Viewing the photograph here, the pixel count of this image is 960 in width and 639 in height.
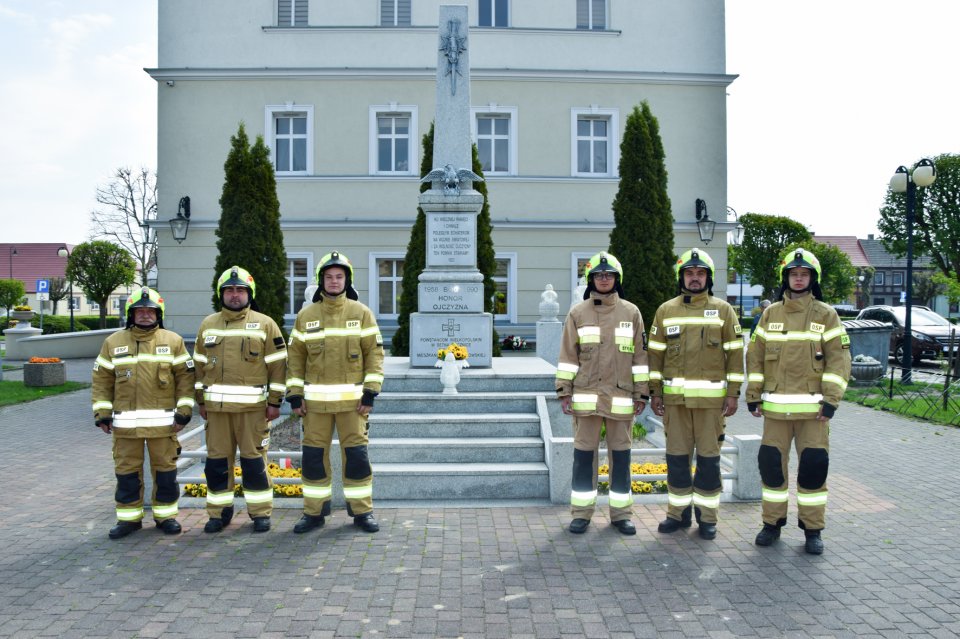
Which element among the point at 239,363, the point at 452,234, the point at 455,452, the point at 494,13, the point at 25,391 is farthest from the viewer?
the point at 494,13

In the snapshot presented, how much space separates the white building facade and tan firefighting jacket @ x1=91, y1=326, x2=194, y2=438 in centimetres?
1359

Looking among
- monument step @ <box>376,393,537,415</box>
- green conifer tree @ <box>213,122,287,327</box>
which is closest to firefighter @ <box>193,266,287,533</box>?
monument step @ <box>376,393,537,415</box>

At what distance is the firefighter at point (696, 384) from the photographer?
596 cm

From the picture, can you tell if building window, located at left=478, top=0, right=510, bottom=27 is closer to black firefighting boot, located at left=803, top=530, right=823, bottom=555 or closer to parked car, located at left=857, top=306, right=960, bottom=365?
parked car, located at left=857, top=306, right=960, bottom=365

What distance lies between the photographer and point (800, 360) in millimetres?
5668

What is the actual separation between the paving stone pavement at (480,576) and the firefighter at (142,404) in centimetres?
28

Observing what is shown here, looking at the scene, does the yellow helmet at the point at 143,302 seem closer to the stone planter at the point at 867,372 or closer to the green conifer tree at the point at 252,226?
the green conifer tree at the point at 252,226

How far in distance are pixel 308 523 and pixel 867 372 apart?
15.4 metres

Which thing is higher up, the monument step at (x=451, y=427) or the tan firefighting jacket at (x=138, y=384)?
the tan firefighting jacket at (x=138, y=384)

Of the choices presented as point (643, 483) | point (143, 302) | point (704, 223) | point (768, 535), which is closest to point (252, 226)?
point (143, 302)

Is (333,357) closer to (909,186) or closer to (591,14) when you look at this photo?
(909,186)

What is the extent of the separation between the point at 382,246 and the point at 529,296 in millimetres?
4236

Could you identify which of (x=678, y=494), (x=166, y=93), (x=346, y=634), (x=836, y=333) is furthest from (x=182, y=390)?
(x=166, y=93)

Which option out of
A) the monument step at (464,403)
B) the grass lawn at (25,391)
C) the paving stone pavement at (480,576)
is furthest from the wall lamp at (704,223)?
the grass lawn at (25,391)
